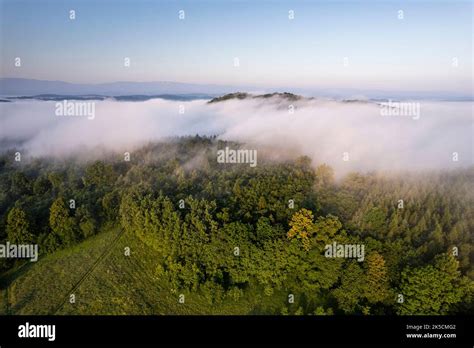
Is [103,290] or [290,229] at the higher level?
[290,229]

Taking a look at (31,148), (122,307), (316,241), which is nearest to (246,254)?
(316,241)

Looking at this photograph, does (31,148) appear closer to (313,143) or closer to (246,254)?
(246,254)

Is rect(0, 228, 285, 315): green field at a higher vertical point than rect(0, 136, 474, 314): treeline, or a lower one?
lower

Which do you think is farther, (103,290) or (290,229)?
(290,229)

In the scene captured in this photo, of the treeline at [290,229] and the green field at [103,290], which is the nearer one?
the treeline at [290,229]

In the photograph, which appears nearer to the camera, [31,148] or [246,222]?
[246,222]

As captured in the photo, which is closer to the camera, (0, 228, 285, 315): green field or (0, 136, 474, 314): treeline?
(0, 136, 474, 314): treeline

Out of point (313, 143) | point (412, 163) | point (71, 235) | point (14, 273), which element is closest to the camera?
point (14, 273)

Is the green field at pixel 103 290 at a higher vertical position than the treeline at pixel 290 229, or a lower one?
lower
